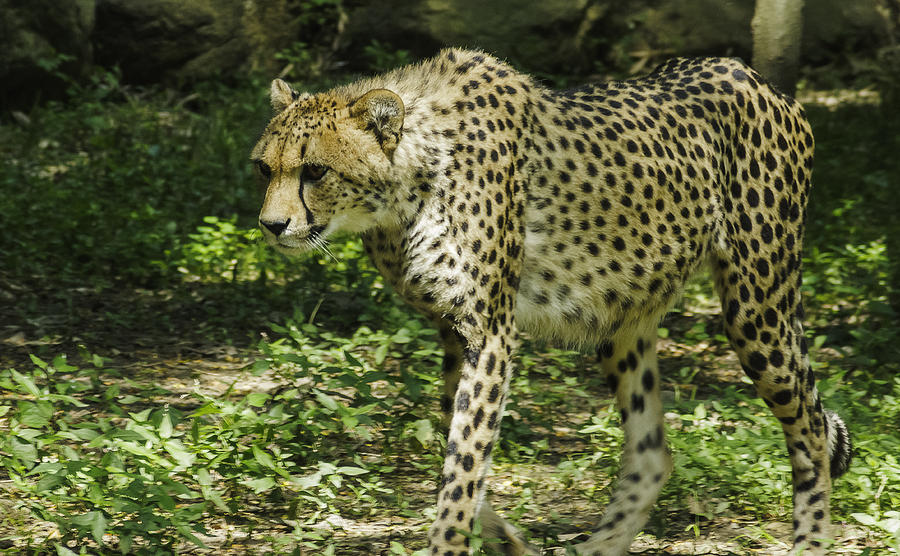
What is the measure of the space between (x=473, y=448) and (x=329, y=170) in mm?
1074

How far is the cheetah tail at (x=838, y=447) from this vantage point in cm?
428

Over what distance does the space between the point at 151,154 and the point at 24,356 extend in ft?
10.9

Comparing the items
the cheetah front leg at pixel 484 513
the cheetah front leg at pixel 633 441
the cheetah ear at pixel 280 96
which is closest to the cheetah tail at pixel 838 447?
the cheetah front leg at pixel 633 441

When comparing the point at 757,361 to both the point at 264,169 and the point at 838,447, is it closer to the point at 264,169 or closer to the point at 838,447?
the point at 838,447

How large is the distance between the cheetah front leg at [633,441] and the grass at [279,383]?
0.16 metres

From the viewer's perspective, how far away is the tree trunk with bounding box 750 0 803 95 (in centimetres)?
615

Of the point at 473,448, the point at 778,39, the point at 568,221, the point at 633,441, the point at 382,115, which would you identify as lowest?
the point at 633,441

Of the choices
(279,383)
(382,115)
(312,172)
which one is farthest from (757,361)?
(279,383)

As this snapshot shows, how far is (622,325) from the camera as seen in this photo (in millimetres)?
4207

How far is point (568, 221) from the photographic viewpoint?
157 inches

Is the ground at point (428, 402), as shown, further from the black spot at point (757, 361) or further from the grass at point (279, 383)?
the black spot at point (757, 361)

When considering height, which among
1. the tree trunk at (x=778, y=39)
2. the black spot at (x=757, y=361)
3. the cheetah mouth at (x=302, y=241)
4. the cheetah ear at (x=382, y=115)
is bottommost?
the black spot at (x=757, y=361)

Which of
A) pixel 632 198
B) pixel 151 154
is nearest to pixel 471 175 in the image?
pixel 632 198

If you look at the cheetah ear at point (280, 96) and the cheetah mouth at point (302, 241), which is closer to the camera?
the cheetah mouth at point (302, 241)
